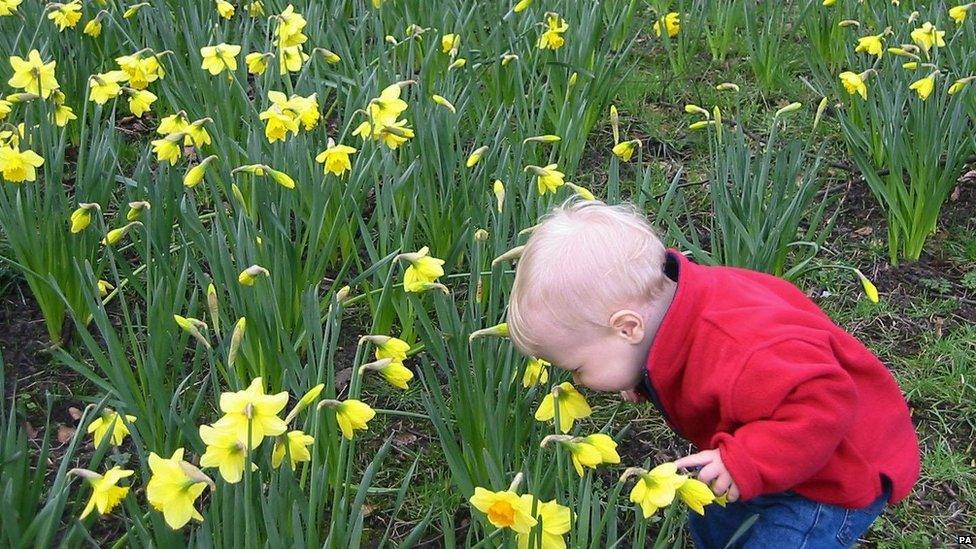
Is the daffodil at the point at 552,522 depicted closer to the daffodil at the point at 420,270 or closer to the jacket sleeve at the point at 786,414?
the jacket sleeve at the point at 786,414

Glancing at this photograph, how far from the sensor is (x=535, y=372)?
1.90 m

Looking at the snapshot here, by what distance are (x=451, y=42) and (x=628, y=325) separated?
2.04m

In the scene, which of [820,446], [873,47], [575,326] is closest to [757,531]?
[820,446]

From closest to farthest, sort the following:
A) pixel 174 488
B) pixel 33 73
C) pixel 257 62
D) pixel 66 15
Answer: pixel 174 488 < pixel 33 73 < pixel 257 62 < pixel 66 15

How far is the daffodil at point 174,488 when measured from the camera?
4.63ft

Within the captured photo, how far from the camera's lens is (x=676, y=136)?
3.79m

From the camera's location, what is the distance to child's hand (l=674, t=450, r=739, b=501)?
1.56m

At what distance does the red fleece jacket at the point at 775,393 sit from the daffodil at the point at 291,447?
0.60 metres

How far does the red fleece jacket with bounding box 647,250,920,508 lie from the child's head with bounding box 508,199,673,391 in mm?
50

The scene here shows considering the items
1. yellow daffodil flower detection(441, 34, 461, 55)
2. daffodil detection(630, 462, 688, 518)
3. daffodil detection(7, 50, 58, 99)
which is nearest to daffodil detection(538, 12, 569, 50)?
yellow daffodil flower detection(441, 34, 461, 55)

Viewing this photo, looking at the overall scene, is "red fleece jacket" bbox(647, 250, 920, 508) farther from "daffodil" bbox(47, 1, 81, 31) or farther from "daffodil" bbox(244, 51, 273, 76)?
"daffodil" bbox(47, 1, 81, 31)

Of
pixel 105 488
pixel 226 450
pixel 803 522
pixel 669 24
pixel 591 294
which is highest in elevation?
pixel 591 294

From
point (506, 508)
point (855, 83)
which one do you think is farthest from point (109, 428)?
point (855, 83)

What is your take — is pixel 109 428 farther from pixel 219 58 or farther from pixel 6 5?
pixel 6 5
